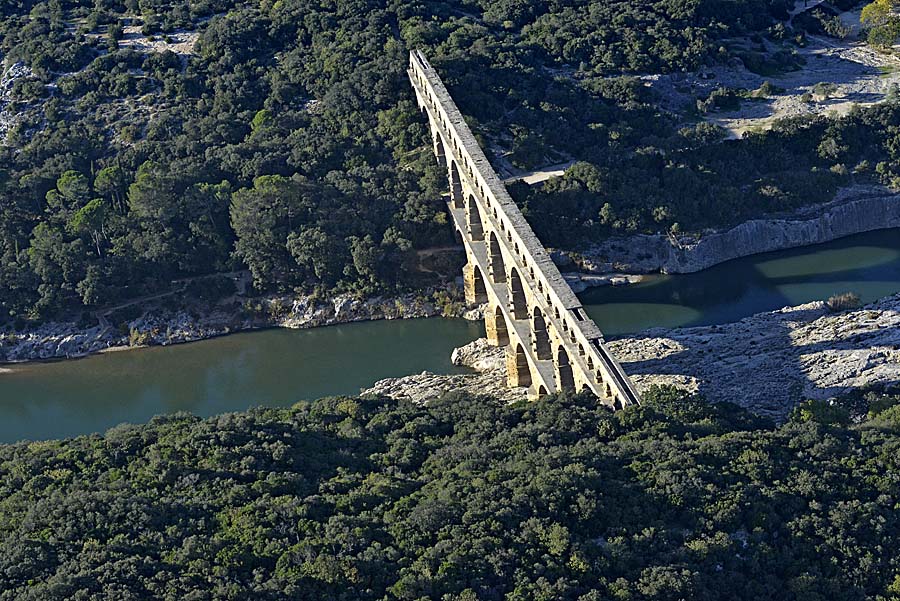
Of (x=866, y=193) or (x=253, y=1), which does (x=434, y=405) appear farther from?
(x=253, y=1)

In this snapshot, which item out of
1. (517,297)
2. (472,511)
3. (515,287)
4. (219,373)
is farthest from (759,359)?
(219,373)

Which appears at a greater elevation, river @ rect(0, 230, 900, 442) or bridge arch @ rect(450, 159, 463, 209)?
bridge arch @ rect(450, 159, 463, 209)

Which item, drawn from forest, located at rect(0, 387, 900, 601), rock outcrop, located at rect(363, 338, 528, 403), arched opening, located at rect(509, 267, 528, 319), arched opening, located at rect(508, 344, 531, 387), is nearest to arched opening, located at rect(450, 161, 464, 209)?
rock outcrop, located at rect(363, 338, 528, 403)

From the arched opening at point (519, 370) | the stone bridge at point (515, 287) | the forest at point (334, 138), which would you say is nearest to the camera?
the stone bridge at point (515, 287)

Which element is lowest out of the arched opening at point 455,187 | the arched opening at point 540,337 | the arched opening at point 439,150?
the arched opening at point 540,337

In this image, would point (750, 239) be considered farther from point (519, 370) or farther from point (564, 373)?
point (564, 373)

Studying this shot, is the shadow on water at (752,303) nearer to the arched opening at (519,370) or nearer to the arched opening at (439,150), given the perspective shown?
the arched opening at (519,370)

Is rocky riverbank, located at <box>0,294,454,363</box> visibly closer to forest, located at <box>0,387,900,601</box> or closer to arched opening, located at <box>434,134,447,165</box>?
arched opening, located at <box>434,134,447,165</box>

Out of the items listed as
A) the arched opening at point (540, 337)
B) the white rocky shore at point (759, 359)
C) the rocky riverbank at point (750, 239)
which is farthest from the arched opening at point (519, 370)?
the rocky riverbank at point (750, 239)
